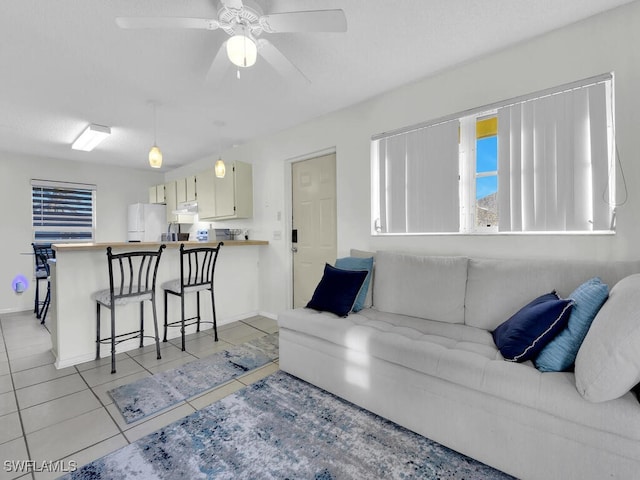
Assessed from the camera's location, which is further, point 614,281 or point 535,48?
point 535,48

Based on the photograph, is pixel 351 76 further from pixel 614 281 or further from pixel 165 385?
→ pixel 165 385

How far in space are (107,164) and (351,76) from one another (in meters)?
5.21

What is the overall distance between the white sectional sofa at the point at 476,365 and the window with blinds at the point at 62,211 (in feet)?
16.5

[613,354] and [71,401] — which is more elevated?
[613,354]

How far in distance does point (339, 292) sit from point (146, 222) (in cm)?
483

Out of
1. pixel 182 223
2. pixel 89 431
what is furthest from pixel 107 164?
pixel 89 431

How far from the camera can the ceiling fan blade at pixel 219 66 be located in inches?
72.7

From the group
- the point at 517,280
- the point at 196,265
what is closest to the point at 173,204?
the point at 196,265

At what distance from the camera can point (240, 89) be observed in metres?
2.88

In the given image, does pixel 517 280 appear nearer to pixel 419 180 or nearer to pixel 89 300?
pixel 419 180

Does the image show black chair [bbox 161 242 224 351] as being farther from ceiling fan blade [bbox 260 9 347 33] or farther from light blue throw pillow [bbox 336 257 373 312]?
ceiling fan blade [bbox 260 9 347 33]

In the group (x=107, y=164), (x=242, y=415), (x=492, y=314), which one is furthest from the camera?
(x=107, y=164)

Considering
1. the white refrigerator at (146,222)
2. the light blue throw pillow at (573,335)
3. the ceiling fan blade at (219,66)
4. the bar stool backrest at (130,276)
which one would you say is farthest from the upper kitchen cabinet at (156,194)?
the light blue throw pillow at (573,335)

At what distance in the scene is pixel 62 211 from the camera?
5.15 m
